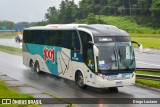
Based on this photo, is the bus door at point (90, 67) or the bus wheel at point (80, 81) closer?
the bus door at point (90, 67)

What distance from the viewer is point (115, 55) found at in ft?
58.6

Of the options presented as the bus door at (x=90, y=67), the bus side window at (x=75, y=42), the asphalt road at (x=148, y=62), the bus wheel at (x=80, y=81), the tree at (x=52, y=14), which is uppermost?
the tree at (x=52, y=14)

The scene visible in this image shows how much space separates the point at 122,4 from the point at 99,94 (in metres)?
112

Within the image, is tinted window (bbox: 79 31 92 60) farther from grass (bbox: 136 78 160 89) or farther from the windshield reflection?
grass (bbox: 136 78 160 89)

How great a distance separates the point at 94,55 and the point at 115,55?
41.7 inches

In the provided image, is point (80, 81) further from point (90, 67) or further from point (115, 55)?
point (115, 55)

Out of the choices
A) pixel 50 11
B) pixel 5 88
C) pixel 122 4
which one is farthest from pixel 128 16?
pixel 5 88

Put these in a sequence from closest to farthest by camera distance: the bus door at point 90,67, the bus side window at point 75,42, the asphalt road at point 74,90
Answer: the asphalt road at point 74,90, the bus door at point 90,67, the bus side window at point 75,42

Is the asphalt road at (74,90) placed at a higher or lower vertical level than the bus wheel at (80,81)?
lower

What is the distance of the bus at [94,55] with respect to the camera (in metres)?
17.7

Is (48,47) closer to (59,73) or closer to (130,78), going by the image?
(59,73)

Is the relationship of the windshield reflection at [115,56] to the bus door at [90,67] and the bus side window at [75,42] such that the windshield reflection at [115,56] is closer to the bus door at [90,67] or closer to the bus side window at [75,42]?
the bus door at [90,67]

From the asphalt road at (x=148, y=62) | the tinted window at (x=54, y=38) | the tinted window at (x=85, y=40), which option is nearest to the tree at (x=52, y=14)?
the asphalt road at (x=148, y=62)

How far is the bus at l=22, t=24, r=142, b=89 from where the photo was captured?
58.0 ft
